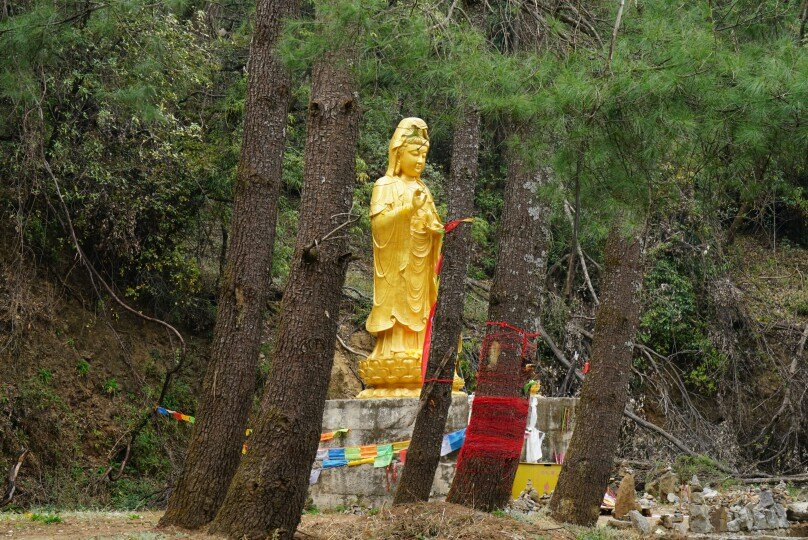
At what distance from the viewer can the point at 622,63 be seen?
215 inches

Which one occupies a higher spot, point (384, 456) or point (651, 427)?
point (651, 427)

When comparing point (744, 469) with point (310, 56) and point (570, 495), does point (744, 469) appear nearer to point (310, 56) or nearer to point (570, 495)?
point (570, 495)

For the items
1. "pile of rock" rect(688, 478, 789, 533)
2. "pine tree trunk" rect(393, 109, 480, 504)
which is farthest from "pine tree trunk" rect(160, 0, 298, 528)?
"pile of rock" rect(688, 478, 789, 533)

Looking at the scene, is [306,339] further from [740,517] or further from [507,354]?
[740,517]

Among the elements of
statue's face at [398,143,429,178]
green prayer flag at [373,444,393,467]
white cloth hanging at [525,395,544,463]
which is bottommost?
green prayer flag at [373,444,393,467]

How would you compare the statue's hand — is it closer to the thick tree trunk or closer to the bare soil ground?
the thick tree trunk

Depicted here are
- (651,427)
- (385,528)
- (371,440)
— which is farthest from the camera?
(651,427)

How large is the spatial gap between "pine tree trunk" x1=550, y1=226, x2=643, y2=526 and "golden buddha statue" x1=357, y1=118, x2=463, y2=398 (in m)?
2.30

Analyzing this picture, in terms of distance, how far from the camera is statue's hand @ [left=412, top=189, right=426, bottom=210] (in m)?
10.3

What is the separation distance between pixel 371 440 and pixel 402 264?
1743mm

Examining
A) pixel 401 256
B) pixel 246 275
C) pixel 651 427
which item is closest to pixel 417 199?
pixel 401 256

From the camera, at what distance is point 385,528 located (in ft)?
22.0

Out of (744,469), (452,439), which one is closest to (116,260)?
(452,439)

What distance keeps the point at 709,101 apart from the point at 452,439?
17.4ft
